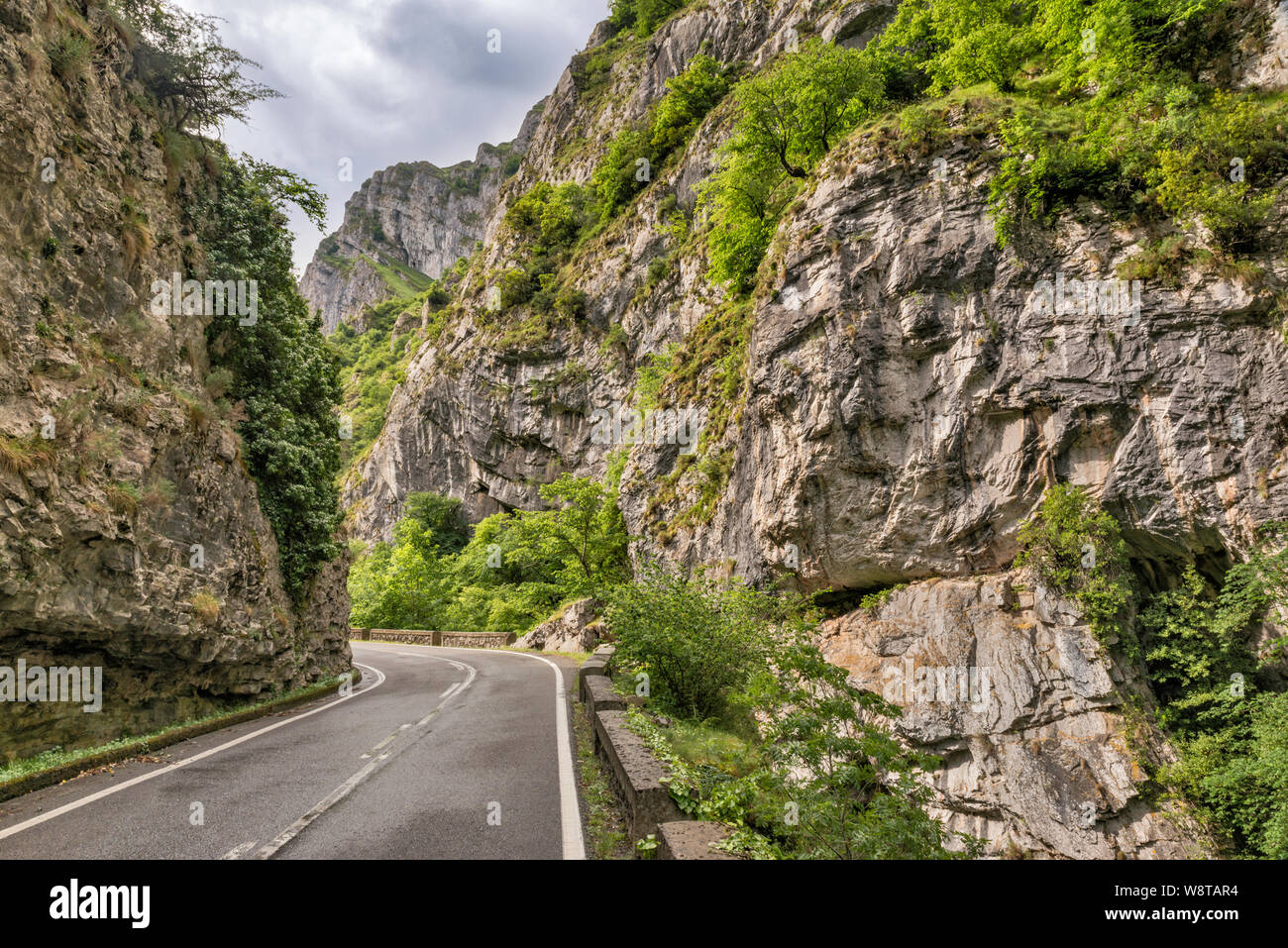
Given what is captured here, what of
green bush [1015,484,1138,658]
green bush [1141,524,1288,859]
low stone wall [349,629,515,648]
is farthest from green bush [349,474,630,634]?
green bush [1141,524,1288,859]

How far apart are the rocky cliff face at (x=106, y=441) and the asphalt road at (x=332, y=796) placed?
1412 mm

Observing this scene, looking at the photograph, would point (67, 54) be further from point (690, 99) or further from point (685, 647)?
point (690, 99)

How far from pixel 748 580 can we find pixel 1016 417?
25.1ft

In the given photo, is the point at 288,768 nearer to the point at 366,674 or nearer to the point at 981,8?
the point at 366,674

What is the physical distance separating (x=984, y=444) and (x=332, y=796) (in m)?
13.6

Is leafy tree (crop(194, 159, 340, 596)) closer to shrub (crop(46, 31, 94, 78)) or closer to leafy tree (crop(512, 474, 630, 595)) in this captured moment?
shrub (crop(46, 31, 94, 78))

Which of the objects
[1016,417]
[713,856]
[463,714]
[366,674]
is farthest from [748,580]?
[713,856]

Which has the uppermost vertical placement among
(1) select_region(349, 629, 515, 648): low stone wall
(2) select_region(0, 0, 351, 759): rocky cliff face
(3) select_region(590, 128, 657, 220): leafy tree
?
(3) select_region(590, 128, 657, 220): leafy tree

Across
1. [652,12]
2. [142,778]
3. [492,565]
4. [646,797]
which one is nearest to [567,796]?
[646,797]

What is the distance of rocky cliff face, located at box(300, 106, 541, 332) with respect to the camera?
108m

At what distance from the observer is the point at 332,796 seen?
5582 mm

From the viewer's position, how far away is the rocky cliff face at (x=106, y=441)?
265 inches

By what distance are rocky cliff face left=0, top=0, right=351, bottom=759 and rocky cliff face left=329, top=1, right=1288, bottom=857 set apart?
11992 mm

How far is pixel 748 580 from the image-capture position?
16.1 meters
